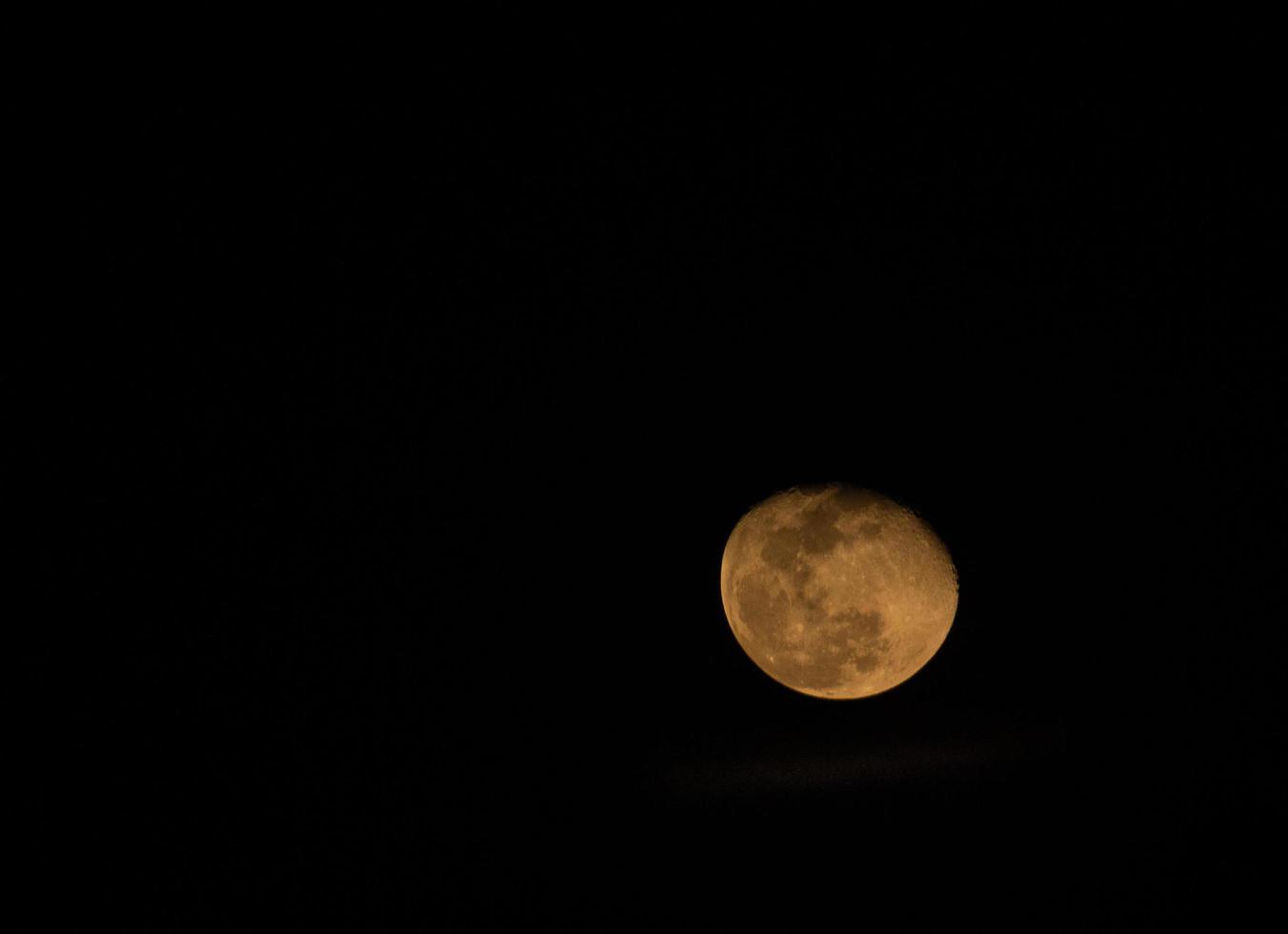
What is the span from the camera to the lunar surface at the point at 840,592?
2.67 meters

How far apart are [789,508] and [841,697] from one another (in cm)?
58

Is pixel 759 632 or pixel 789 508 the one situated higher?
pixel 789 508

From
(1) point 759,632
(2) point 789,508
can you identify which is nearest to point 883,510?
(2) point 789,508

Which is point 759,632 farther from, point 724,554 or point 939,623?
point 939,623

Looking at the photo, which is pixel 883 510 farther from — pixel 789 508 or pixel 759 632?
pixel 759 632

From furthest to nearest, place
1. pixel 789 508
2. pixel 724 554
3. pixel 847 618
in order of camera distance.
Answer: pixel 724 554 → pixel 789 508 → pixel 847 618

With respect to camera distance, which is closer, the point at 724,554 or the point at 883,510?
the point at 883,510

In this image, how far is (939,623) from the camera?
281 cm

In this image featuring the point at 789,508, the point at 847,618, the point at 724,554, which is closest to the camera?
the point at 847,618

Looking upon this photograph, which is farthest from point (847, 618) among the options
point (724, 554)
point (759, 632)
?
point (724, 554)

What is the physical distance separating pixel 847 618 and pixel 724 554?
51 centimetres

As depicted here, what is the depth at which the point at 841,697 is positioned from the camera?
9.47ft

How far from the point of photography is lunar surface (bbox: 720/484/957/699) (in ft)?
8.77

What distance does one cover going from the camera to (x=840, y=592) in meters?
2.66
